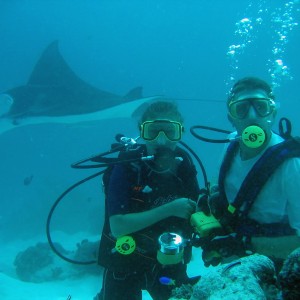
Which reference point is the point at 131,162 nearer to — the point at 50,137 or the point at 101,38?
the point at 50,137

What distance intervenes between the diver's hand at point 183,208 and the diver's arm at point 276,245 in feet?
1.79

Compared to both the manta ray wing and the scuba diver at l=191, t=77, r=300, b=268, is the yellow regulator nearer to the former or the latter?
the scuba diver at l=191, t=77, r=300, b=268

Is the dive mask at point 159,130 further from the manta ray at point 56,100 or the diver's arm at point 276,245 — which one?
the manta ray at point 56,100

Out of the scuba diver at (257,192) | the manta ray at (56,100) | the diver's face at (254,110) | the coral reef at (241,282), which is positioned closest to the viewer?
the coral reef at (241,282)

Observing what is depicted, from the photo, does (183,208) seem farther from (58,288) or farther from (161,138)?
(58,288)

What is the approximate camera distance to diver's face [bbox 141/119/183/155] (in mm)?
2900

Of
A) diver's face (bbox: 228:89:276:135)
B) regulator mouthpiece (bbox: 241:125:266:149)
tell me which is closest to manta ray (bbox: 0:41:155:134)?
diver's face (bbox: 228:89:276:135)

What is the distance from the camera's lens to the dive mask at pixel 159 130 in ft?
9.57

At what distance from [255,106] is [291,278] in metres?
1.62

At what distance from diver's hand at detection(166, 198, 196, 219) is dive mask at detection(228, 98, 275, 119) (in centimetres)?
81

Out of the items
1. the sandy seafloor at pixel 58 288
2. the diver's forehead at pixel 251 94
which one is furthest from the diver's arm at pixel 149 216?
the sandy seafloor at pixel 58 288

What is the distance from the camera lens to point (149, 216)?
8.73 ft

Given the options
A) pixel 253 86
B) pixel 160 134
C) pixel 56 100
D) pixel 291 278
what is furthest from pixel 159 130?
pixel 56 100

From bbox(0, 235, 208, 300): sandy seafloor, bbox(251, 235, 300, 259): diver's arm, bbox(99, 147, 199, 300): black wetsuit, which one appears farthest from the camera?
bbox(0, 235, 208, 300): sandy seafloor
